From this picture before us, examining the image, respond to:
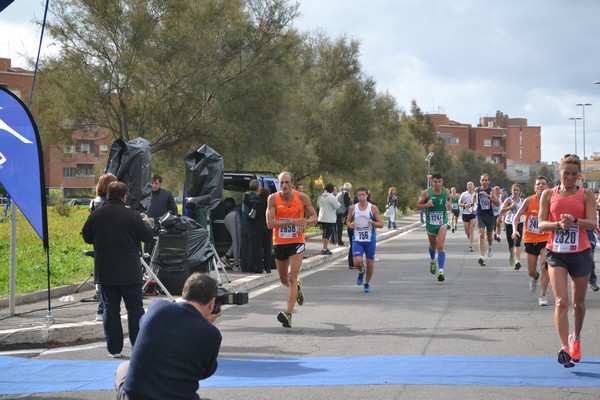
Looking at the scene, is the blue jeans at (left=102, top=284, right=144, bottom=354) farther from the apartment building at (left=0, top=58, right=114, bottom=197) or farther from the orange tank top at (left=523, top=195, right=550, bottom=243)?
the apartment building at (left=0, top=58, right=114, bottom=197)

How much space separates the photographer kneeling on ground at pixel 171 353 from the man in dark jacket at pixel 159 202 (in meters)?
10.4

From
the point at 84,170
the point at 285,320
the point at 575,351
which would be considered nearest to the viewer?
the point at 575,351

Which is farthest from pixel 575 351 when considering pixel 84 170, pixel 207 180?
pixel 84 170

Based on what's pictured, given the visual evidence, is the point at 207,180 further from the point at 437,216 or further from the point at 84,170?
the point at 84,170

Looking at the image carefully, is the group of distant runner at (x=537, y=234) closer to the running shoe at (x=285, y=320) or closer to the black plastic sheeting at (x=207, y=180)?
the running shoe at (x=285, y=320)

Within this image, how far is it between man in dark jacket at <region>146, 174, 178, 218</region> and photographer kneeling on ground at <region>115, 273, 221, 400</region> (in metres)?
10.4

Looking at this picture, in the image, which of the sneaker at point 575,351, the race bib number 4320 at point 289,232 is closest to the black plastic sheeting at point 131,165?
the race bib number 4320 at point 289,232

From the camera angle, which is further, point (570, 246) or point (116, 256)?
point (116, 256)

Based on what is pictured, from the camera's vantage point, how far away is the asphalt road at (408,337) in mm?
7609

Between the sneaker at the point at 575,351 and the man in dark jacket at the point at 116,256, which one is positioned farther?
the man in dark jacket at the point at 116,256

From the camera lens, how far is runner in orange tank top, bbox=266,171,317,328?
11.7 meters

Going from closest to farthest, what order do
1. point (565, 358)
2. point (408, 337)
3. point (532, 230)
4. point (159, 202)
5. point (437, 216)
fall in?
point (565, 358) < point (408, 337) < point (532, 230) < point (159, 202) < point (437, 216)

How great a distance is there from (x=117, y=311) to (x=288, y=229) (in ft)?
10.2

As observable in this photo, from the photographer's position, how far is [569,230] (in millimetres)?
8789
